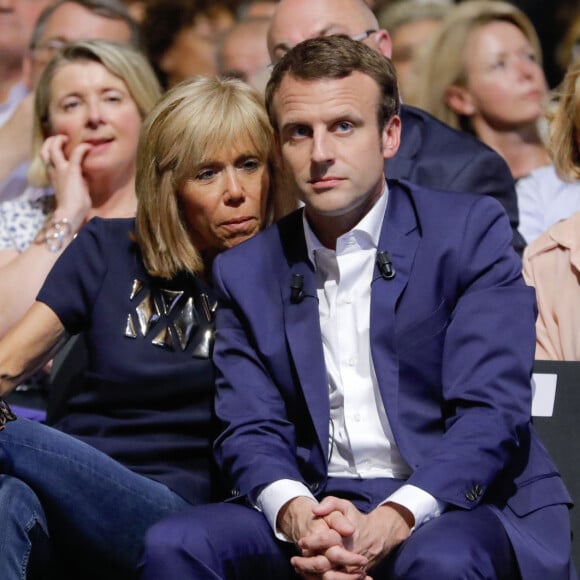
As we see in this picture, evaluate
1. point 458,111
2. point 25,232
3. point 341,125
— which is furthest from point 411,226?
point 458,111

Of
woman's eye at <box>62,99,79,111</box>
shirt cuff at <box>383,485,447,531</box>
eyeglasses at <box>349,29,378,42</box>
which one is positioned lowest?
shirt cuff at <box>383,485,447,531</box>

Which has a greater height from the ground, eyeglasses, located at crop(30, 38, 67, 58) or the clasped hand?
eyeglasses, located at crop(30, 38, 67, 58)

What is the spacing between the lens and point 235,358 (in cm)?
271

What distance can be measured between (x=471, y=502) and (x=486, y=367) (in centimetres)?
27

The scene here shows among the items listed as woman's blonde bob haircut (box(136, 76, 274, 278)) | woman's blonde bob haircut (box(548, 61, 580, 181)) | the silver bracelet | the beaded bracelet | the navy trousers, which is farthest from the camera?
the silver bracelet

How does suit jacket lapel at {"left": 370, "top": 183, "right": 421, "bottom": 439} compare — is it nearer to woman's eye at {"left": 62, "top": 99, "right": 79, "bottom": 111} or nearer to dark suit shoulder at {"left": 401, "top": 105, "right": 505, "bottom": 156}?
dark suit shoulder at {"left": 401, "top": 105, "right": 505, "bottom": 156}

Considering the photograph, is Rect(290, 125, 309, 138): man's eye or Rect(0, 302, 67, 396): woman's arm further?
Rect(0, 302, 67, 396): woman's arm

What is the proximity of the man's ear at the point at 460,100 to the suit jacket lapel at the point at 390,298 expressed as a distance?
76.6 inches

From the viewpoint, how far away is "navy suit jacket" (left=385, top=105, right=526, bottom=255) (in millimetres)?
3754

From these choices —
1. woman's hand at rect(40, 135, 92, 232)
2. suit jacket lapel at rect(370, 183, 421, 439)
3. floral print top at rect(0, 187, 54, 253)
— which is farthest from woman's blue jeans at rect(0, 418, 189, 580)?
floral print top at rect(0, 187, 54, 253)

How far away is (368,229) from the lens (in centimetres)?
271

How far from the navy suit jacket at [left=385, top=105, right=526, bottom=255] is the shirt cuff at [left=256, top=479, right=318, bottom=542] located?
1.43 m

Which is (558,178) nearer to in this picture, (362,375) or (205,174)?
(205,174)

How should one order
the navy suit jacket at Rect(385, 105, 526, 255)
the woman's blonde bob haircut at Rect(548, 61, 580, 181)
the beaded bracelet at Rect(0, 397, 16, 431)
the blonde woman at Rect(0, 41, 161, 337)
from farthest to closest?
the blonde woman at Rect(0, 41, 161, 337), the navy suit jacket at Rect(385, 105, 526, 255), the woman's blonde bob haircut at Rect(548, 61, 580, 181), the beaded bracelet at Rect(0, 397, 16, 431)
